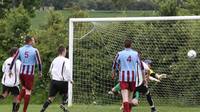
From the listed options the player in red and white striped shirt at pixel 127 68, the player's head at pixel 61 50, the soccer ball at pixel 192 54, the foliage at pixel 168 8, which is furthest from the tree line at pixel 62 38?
the player in red and white striped shirt at pixel 127 68

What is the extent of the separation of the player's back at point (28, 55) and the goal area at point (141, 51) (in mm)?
4838

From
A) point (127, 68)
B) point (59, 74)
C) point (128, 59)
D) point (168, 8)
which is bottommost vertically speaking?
point (59, 74)

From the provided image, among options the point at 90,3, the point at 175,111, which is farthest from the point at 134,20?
the point at 90,3

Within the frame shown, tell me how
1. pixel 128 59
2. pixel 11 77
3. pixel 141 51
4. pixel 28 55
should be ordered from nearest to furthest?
pixel 128 59 < pixel 28 55 < pixel 11 77 < pixel 141 51

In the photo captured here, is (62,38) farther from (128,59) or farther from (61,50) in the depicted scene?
(128,59)

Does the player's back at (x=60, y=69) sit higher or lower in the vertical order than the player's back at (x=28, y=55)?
lower

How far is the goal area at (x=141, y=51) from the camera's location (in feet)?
65.8

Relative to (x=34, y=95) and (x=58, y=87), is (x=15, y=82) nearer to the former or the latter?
(x=58, y=87)

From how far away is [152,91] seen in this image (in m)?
20.5

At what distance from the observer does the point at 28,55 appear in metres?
15.0

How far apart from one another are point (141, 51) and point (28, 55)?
6.50 metres

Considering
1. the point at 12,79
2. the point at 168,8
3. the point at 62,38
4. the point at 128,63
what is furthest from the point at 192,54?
the point at 62,38

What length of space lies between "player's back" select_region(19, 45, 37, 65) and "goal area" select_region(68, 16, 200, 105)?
484 cm

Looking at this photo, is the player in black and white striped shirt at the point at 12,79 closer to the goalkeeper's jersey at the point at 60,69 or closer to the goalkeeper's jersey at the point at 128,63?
the goalkeeper's jersey at the point at 60,69
